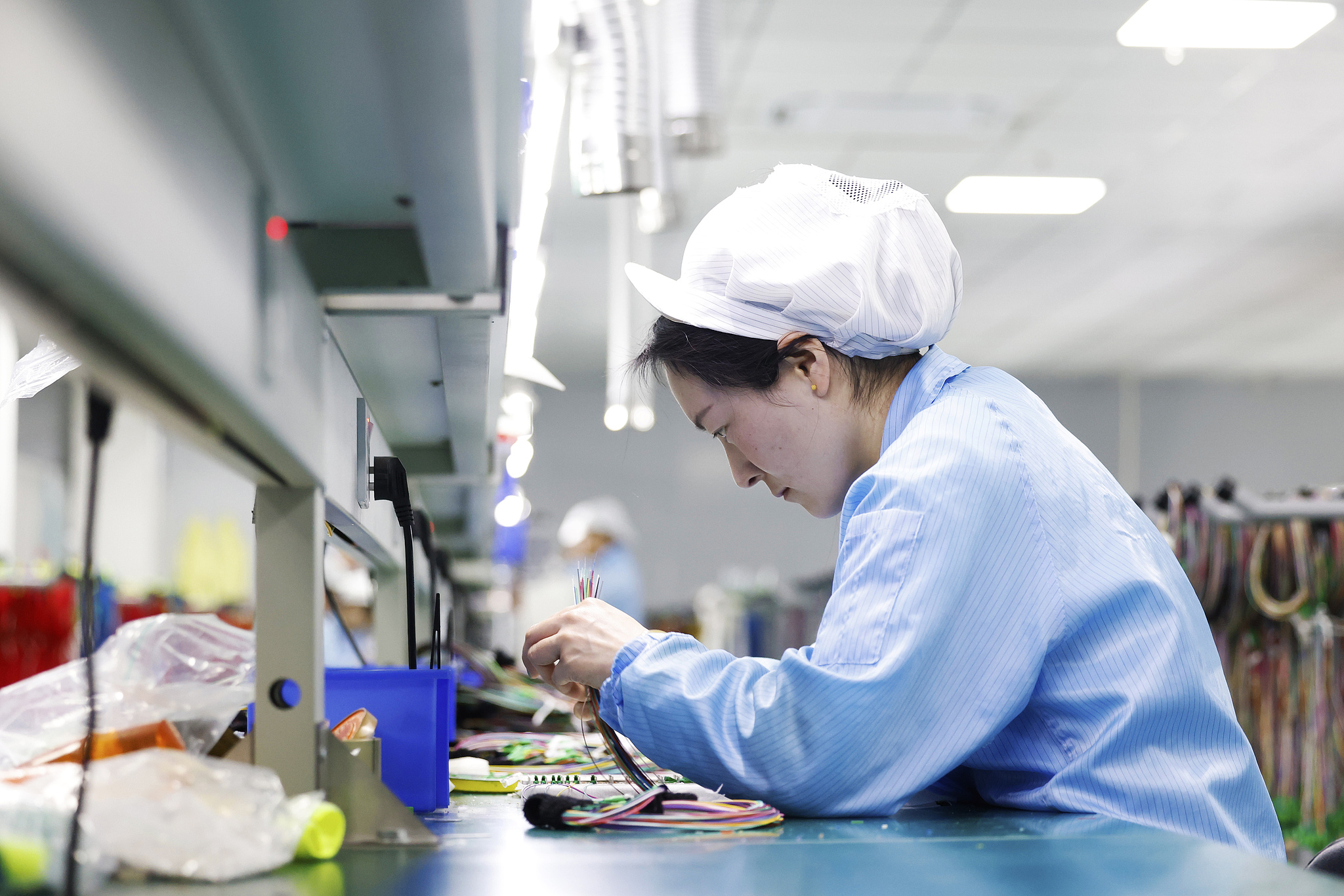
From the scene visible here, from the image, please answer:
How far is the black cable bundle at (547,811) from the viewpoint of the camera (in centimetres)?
84

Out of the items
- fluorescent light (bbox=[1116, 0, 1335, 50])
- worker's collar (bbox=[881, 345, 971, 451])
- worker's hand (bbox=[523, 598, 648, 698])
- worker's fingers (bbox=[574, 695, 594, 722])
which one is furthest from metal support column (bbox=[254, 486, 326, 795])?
fluorescent light (bbox=[1116, 0, 1335, 50])

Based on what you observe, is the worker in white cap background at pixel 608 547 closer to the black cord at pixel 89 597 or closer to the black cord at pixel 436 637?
the black cord at pixel 436 637

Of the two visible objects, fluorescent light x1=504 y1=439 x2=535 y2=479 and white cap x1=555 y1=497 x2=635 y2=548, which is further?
white cap x1=555 y1=497 x2=635 y2=548

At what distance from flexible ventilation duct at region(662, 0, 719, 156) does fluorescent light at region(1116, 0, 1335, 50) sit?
181cm

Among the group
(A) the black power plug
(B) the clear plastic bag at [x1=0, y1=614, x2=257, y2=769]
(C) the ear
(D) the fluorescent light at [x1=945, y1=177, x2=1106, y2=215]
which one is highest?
(D) the fluorescent light at [x1=945, y1=177, x2=1106, y2=215]

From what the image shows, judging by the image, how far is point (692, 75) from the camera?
2.67 m

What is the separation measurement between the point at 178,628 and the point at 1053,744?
0.83m

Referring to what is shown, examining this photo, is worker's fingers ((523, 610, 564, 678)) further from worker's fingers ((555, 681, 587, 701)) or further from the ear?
the ear

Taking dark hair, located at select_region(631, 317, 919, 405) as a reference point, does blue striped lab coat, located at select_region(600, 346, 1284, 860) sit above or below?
below

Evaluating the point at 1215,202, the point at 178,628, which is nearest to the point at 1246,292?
the point at 1215,202

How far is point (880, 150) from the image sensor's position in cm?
516

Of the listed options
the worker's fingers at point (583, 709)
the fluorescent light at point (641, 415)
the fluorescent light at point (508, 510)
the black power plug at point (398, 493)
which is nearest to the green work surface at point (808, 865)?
the worker's fingers at point (583, 709)

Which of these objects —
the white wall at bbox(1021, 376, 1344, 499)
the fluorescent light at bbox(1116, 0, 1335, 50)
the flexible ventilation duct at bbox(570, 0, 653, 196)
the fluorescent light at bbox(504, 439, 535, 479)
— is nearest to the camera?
the flexible ventilation duct at bbox(570, 0, 653, 196)

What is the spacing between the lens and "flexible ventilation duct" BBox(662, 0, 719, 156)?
8.77 ft
